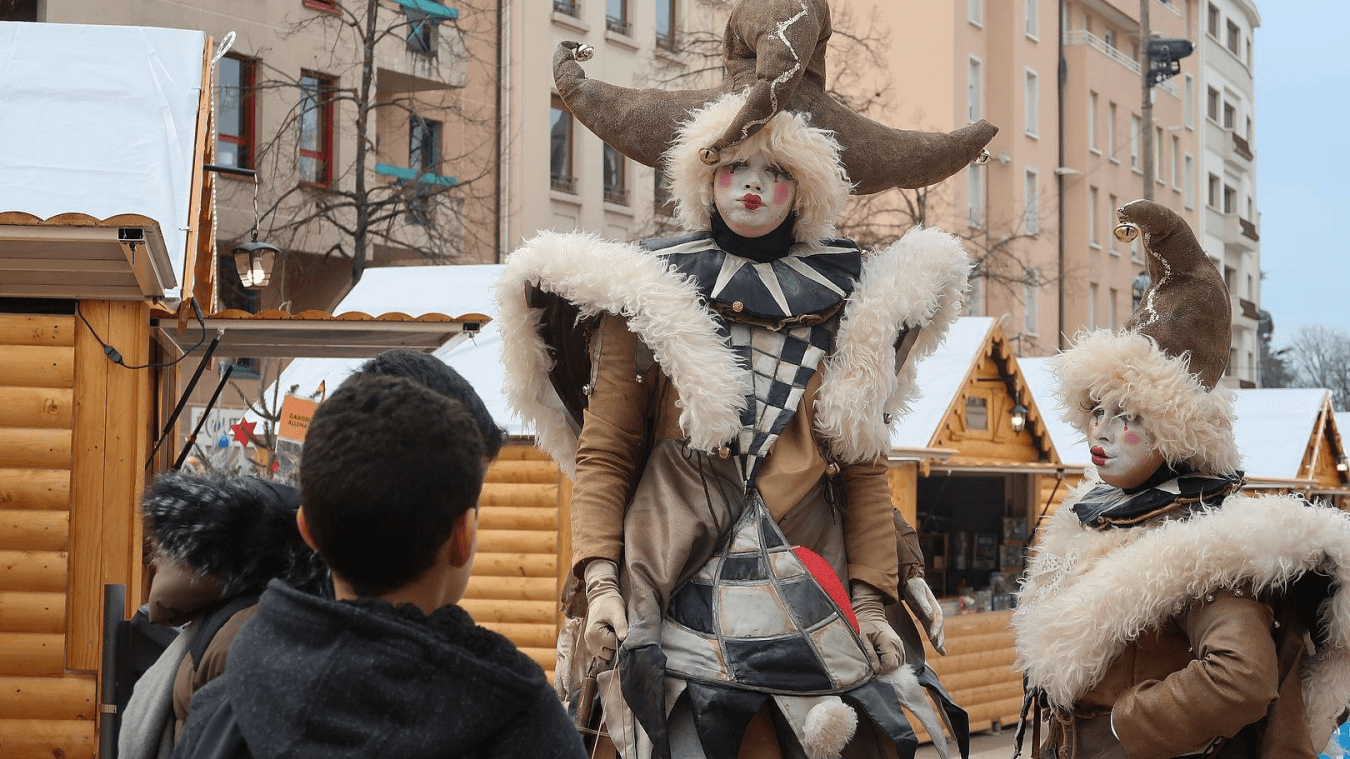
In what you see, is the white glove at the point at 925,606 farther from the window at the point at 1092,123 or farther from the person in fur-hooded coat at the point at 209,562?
the window at the point at 1092,123

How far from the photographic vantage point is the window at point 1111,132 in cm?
3600

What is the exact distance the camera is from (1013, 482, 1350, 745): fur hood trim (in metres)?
3.48

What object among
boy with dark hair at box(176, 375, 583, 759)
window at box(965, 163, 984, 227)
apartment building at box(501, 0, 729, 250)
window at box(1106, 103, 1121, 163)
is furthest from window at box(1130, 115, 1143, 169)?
boy with dark hair at box(176, 375, 583, 759)

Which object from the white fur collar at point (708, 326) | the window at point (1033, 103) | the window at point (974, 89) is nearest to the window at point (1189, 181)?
the window at point (1033, 103)

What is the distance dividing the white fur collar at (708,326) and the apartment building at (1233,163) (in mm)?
39971

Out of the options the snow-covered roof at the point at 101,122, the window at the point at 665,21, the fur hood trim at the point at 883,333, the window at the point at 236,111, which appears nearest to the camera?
the fur hood trim at the point at 883,333

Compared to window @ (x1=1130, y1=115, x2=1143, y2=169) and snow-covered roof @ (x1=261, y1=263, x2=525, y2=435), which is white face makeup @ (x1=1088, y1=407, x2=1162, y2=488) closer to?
snow-covered roof @ (x1=261, y1=263, x2=525, y2=435)

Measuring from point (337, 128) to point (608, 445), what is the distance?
59.3 feet

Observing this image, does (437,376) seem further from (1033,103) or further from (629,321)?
(1033,103)

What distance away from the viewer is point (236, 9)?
19250 millimetres

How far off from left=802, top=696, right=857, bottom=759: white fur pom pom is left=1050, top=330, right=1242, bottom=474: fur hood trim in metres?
1.38

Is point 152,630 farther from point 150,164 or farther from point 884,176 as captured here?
point 150,164

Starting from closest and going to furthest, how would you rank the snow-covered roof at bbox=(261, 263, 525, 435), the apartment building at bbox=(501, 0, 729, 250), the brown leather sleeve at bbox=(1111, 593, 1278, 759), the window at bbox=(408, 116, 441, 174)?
1. the brown leather sleeve at bbox=(1111, 593, 1278, 759)
2. the snow-covered roof at bbox=(261, 263, 525, 435)
3. the window at bbox=(408, 116, 441, 174)
4. the apartment building at bbox=(501, 0, 729, 250)

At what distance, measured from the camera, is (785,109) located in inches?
131
